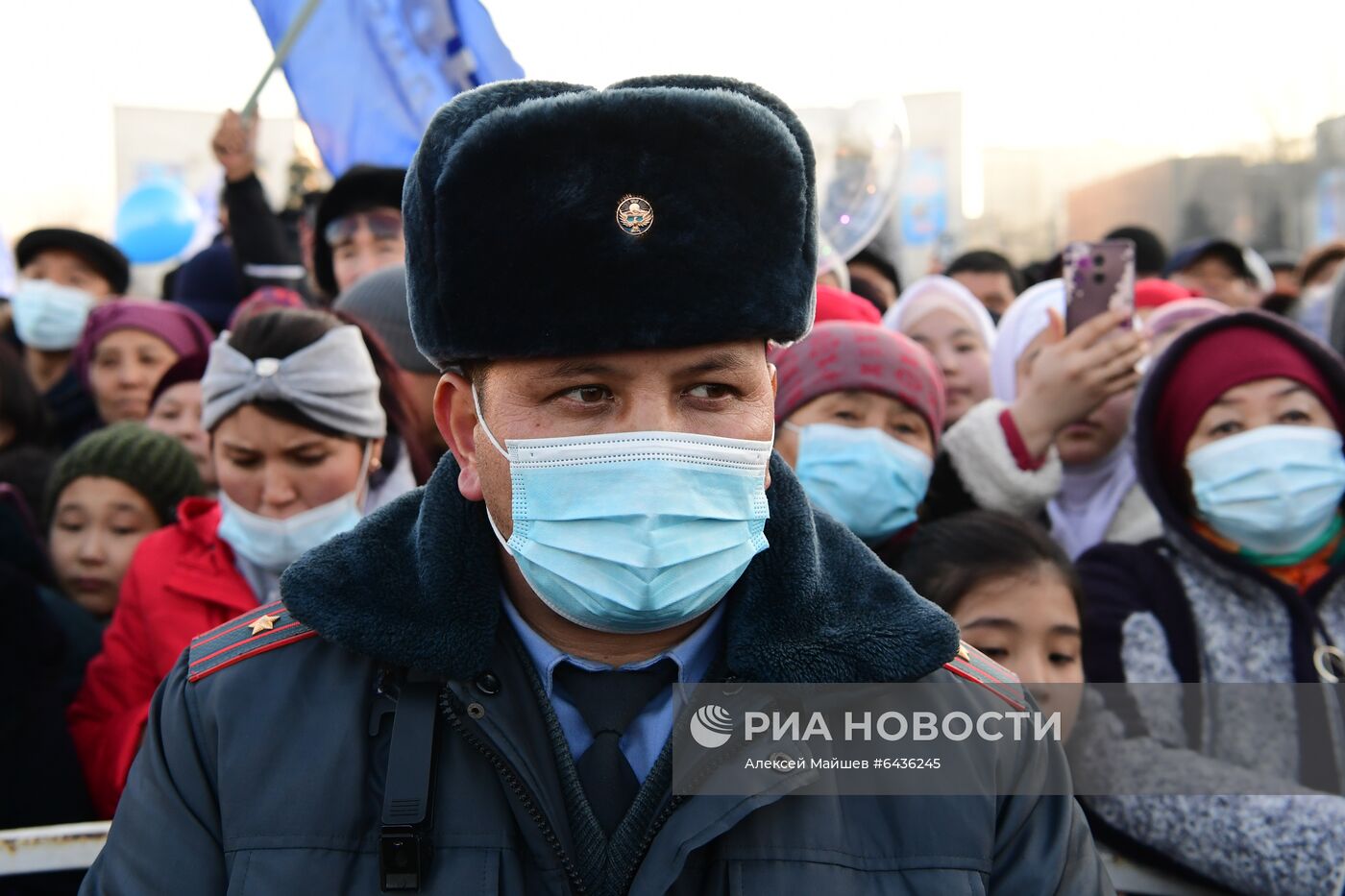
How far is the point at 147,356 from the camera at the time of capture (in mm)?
5828

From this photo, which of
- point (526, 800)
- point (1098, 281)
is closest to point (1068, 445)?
point (1098, 281)

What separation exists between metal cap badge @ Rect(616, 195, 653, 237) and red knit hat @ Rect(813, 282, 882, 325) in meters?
2.53

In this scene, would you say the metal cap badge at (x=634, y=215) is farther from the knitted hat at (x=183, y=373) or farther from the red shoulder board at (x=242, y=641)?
the knitted hat at (x=183, y=373)

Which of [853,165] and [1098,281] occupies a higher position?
[853,165]

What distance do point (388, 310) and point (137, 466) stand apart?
1025 millimetres

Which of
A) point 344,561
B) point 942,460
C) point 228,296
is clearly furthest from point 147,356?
point 344,561

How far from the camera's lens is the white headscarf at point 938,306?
223 inches

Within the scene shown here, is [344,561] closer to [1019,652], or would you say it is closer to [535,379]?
[535,379]

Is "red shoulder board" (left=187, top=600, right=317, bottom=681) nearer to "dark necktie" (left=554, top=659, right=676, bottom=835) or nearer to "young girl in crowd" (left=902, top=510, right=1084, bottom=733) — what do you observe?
"dark necktie" (left=554, top=659, right=676, bottom=835)

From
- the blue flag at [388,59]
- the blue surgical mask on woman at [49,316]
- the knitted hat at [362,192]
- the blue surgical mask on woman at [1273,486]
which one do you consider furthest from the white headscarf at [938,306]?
the blue surgical mask on woman at [49,316]

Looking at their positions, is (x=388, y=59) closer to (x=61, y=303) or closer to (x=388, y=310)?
(x=388, y=310)

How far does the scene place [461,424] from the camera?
2121 mm

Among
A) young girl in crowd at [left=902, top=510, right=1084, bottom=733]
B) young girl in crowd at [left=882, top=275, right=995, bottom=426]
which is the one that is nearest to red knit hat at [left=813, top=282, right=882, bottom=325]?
young girl in crowd at [left=882, top=275, right=995, bottom=426]

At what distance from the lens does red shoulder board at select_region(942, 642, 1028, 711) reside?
201 centimetres
